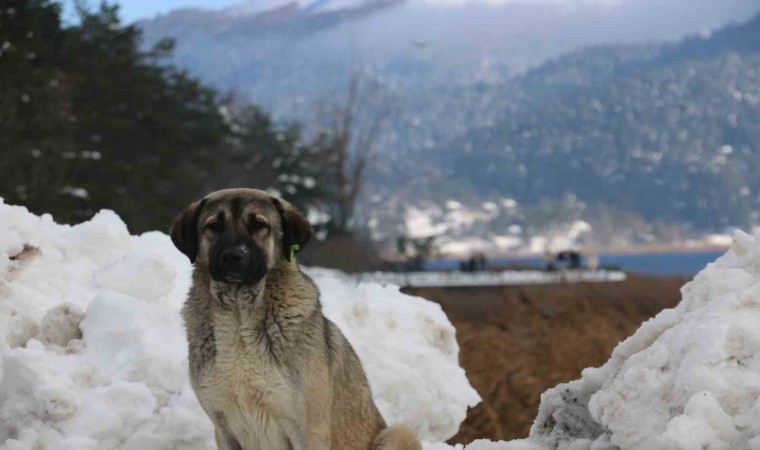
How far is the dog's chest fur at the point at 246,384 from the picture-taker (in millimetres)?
4590

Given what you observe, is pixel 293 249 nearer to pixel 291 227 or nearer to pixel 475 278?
pixel 291 227

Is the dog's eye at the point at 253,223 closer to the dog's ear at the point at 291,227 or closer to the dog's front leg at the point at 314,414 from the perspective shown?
the dog's ear at the point at 291,227

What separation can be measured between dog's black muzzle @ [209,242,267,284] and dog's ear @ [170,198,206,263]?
28cm

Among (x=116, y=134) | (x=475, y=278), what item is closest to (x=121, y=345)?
(x=475, y=278)

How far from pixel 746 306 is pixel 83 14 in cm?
3459

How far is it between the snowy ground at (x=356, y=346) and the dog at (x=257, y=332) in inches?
50.6

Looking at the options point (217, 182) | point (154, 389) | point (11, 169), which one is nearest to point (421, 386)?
point (154, 389)

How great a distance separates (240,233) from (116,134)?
3059 centimetres

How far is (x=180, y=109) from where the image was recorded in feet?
126

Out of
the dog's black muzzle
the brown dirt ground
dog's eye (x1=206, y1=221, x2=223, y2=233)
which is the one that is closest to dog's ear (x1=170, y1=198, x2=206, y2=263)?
dog's eye (x1=206, y1=221, x2=223, y2=233)

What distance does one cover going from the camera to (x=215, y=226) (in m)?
4.60

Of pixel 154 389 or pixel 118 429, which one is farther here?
pixel 154 389

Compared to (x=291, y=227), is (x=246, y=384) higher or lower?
lower

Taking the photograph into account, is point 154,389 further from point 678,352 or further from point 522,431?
point 522,431
